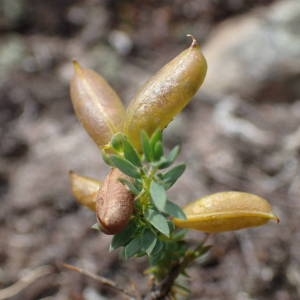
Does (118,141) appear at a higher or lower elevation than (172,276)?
higher

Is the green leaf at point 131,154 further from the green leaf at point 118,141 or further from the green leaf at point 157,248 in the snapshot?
the green leaf at point 157,248

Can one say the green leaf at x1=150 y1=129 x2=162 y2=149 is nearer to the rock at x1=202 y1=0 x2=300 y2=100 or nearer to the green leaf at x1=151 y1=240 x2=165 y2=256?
the green leaf at x1=151 y1=240 x2=165 y2=256

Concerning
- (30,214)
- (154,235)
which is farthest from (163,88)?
(30,214)

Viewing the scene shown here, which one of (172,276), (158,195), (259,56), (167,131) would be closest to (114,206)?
(158,195)

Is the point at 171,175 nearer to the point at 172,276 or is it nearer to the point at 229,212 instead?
the point at 229,212

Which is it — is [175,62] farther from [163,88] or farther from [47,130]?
[47,130]

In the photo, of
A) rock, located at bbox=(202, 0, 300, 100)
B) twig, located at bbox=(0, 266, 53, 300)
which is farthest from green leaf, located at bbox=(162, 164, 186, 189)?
rock, located at bbox=(202, 0, 300, 100)
